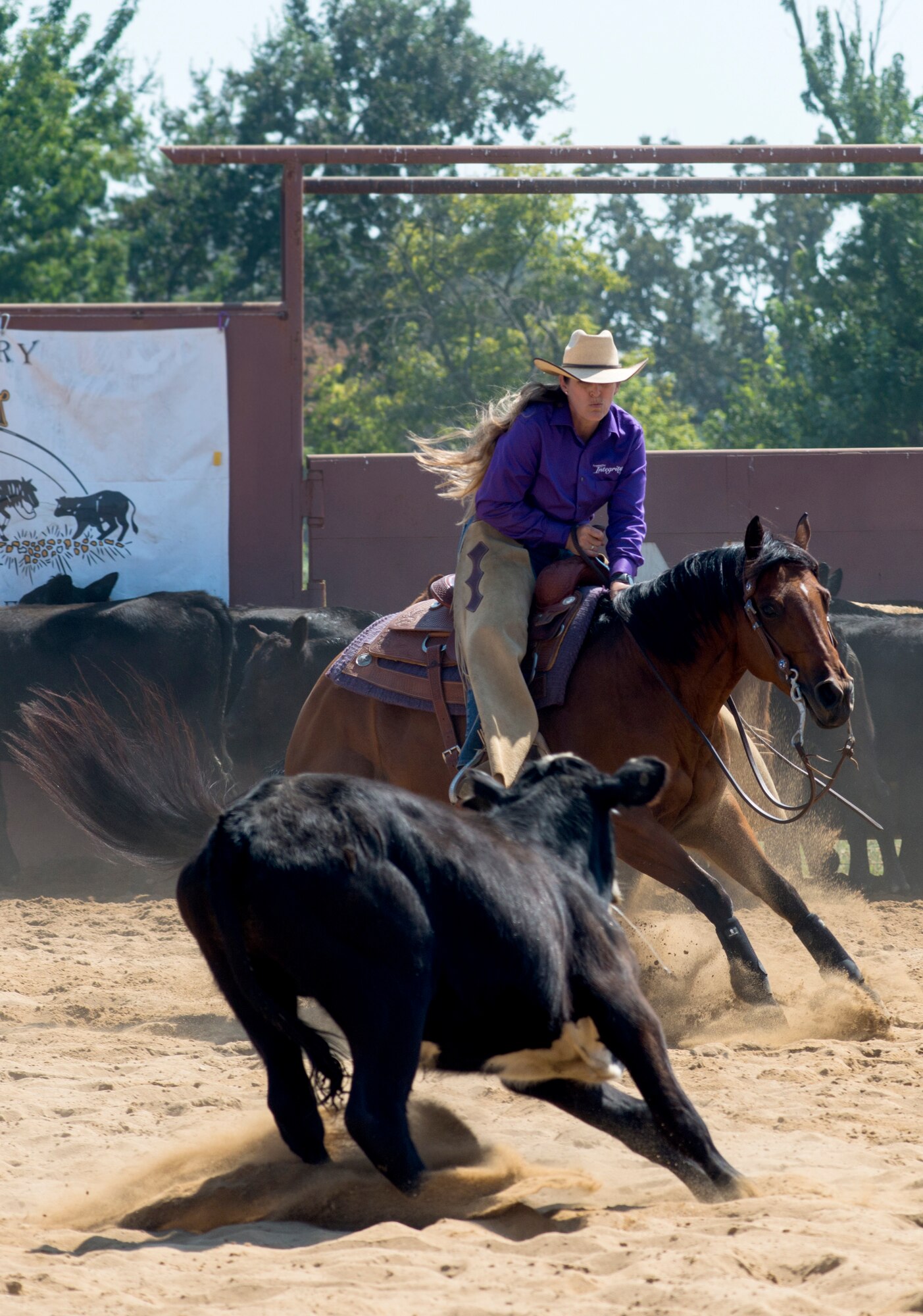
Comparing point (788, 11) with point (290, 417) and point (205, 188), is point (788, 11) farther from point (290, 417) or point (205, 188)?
point (290, 417)

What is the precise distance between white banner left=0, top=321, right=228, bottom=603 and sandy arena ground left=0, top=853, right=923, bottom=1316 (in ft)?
14.0

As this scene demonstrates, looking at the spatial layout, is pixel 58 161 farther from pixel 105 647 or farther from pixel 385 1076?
pixel 385 1076

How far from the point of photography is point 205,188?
27.6 metres

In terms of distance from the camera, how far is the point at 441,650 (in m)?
6.21

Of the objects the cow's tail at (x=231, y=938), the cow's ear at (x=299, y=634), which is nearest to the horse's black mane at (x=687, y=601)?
the cow's tail at (x=231, y=938)

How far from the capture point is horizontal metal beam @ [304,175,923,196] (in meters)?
9.28

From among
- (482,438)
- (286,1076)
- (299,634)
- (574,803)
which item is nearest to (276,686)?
(299,634)

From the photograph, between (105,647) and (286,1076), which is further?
(105,647)

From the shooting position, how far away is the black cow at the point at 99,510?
9.54m

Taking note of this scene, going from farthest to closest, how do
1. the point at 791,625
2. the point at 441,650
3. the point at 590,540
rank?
the point at 441,650
the point at 590,540
the point at 791,625

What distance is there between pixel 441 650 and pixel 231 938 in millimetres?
3121

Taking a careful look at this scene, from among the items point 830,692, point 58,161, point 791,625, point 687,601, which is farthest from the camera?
point 58,161

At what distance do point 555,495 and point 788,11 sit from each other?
20641 millimetres

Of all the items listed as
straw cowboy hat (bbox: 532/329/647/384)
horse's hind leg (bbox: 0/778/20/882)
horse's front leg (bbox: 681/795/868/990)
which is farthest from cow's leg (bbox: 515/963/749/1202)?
horse's hind leg (bbox: 0/778/20/882)
